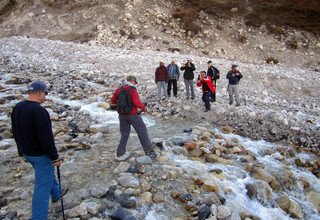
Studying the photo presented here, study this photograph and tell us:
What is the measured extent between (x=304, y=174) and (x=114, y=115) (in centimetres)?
703

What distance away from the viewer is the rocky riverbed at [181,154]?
6891 mm

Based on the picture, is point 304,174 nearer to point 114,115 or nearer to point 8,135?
point 114,115

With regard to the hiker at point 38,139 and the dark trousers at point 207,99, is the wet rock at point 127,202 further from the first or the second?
the dark trousers at point 207,99

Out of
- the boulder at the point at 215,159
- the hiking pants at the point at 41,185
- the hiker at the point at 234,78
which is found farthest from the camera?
the hiker at the point at 234,78

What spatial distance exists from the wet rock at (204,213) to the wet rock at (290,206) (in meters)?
2.26

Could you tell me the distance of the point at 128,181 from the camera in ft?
24.2

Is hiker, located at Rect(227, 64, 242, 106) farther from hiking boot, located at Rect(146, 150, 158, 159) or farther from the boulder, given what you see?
hiking boot, located at Rect(146, 150, 158, 159)

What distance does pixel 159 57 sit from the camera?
22.1 m

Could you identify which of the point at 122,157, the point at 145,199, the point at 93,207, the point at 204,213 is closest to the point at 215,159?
the point at 122,157

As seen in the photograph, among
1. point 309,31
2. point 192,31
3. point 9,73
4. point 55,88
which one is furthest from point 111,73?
point 309,31

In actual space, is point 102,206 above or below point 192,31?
below

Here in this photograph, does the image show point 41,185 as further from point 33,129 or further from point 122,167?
point 122,167

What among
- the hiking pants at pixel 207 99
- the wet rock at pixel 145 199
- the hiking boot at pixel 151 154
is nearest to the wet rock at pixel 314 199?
the hiking boot at pixel 151 154

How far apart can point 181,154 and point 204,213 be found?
9.76 ft
